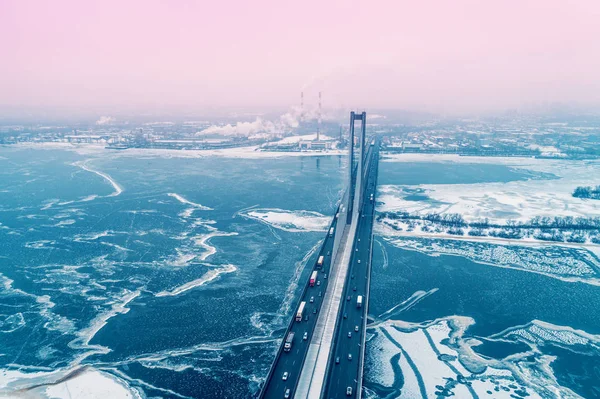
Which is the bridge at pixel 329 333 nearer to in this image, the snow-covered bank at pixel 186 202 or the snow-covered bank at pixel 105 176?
the snow-covered bank at pixel 186 202

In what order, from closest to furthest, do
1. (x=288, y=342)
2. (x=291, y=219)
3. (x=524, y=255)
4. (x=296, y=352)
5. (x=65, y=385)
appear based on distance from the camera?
(x=296, y=352)
(x=288, y=342)
(x=65, y=385)
(x=524, y=255)
(x=291, y=219)

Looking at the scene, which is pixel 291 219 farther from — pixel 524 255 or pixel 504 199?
pixel 504 199

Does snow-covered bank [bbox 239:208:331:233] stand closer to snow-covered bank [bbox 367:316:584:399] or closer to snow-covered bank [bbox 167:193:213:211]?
snow-covered bank [bbox 167:193:213:211]

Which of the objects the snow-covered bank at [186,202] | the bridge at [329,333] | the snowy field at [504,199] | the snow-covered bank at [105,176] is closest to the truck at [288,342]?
the bridge at [329,333]

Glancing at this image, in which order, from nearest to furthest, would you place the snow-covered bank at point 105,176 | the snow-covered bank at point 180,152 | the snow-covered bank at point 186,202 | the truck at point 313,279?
the truck at point 313,279 → the snow-covered bank at point 186,202 → the snow-covered bank at point 105,176 → the snow-covered bank at point 180,152

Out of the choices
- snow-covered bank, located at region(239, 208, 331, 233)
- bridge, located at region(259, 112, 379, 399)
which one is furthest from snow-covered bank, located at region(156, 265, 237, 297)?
snow-covered bank, located at region(239, 208, 331, 233)

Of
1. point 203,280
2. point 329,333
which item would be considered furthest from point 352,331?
point 203,280

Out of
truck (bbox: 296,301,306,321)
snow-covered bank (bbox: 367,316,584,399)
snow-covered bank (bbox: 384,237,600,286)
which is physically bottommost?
snow-covered bank (bbox: 367,316,584,399)

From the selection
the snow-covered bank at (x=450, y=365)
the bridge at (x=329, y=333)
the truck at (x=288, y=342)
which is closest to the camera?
the bridge at (x=329, y=333)
